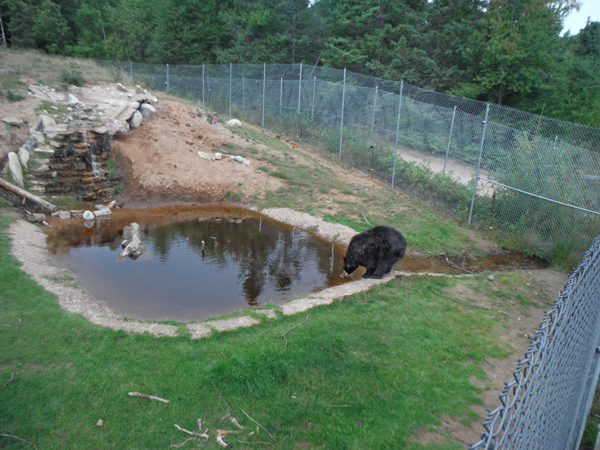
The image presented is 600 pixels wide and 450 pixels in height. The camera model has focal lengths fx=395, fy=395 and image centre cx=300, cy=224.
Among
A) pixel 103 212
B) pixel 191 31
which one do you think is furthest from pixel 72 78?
pixel 191 31

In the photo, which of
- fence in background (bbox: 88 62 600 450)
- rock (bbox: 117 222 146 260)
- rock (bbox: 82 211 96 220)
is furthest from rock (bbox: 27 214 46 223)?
fence in background (bbox: 88 62 600 450)

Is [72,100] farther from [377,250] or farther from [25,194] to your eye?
[377,250]

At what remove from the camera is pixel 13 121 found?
40.9 feet

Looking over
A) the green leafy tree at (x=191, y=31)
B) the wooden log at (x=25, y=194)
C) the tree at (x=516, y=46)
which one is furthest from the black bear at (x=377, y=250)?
the green leafy tree at (x=191, y=31)

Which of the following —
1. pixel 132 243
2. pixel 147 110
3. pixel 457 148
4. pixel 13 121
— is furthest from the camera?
pixel 147 110

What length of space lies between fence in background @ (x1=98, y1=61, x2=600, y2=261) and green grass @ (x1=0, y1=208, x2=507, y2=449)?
4662mm

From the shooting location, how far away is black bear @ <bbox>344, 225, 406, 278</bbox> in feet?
24.4

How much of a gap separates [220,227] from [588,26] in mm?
30264

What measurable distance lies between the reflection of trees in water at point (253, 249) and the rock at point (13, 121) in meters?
6.27

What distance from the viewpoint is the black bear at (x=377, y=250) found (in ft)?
24.4

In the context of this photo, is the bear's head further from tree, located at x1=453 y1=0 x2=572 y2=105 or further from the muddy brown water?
tree, located at x1=453 y1=0 x2=572 y2=105

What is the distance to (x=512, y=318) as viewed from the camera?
6426 mm

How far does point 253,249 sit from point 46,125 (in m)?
8.56

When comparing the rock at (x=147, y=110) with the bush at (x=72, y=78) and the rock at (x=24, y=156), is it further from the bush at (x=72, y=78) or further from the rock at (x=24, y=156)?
the rock at (x=24, y=156)
